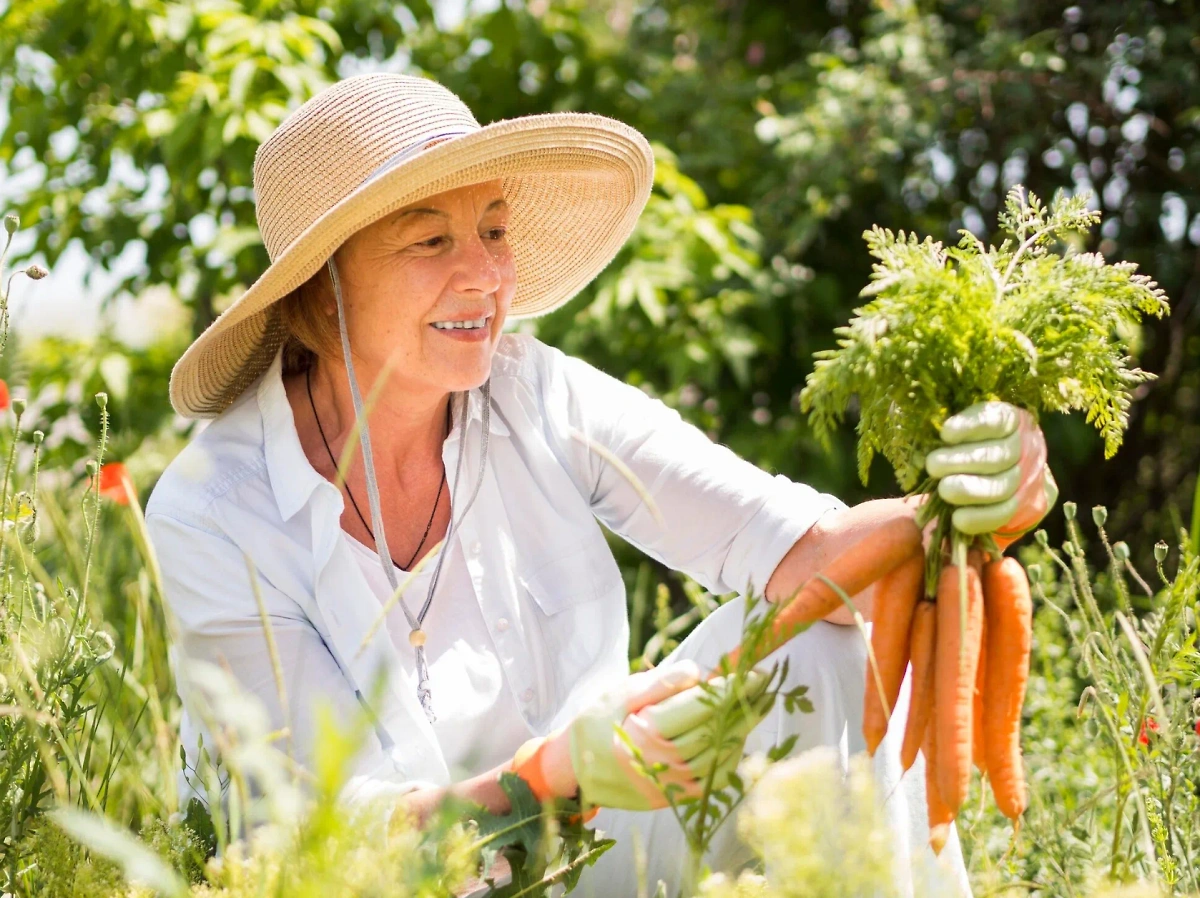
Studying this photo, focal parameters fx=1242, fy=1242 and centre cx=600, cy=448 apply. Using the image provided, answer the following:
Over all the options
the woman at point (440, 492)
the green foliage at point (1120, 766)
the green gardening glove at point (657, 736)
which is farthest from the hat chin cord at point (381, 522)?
the green foliage at point (1120, 766)

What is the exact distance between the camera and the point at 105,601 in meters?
2.37

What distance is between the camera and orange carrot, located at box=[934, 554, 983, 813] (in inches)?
49.4

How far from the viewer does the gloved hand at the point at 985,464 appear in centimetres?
121

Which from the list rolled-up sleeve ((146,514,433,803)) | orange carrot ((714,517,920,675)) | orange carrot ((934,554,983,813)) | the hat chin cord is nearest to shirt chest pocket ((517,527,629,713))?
the hat chin cord

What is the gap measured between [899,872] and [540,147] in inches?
41.2

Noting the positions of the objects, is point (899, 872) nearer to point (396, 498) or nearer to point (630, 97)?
point (396, 498)

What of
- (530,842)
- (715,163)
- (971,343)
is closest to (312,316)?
(530,842)

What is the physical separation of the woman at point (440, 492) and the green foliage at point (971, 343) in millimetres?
355

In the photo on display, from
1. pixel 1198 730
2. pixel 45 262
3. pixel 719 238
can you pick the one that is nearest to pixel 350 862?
pixel 1198 730

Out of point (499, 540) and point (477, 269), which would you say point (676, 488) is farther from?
point (477, 269)

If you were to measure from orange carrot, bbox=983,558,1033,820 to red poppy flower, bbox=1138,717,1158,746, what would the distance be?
0.14 metres

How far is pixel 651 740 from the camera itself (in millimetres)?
1230

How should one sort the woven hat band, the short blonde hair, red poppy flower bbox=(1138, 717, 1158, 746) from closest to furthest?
red poppy flower bbox=(1138, 717, 1158, 746) < the woven hat band < the short blonde hair

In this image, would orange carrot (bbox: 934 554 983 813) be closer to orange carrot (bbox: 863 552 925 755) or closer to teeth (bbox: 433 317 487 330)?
orange carrot (bbox: 863 552 925 755)
